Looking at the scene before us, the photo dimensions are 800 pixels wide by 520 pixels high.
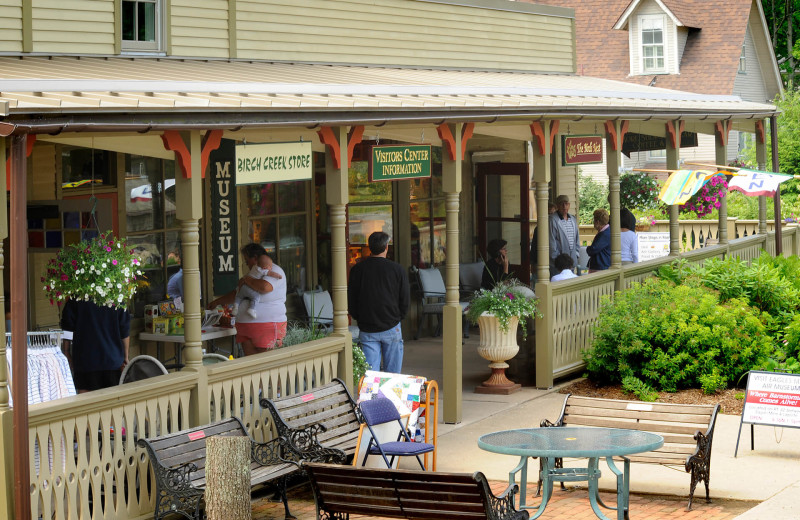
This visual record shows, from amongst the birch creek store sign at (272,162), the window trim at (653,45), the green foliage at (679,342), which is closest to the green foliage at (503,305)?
the green foliage at (679,342)

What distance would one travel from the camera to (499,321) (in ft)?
42.9

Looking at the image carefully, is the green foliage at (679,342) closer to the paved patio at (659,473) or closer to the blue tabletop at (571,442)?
the paved patio at (659,473)

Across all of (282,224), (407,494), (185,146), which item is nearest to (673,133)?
(282,224)

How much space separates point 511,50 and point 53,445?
1222 centimetres

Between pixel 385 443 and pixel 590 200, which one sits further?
pixel 590 200

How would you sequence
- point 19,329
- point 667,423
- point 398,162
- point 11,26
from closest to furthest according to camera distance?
point 19,329, point 667,423, point 11,26, point 398,162

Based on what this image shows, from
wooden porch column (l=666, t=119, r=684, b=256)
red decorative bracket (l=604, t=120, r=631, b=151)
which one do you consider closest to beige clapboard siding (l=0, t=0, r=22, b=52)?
red decorative bracket (l=604, t=120, r=631, b=151)

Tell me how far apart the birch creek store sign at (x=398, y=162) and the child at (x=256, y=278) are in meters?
1.56

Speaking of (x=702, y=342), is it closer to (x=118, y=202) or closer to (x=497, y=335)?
(x=497, y=335)

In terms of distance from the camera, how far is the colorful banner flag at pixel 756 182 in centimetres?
1397

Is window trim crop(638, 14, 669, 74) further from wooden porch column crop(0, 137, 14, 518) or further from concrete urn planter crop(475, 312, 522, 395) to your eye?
wooden porch column crop(0, 137, 14, 518)

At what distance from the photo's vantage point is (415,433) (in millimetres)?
10000

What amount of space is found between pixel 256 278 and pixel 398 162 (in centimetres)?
188

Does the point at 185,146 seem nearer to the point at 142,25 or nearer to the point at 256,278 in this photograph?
the point at 256,278
